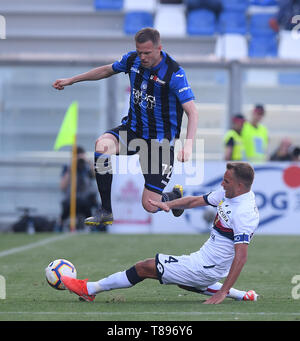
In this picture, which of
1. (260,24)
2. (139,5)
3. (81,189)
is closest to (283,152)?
(81,189)

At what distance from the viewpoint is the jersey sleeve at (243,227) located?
246 inches

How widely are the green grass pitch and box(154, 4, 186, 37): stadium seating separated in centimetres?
842

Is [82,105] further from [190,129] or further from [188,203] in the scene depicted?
[188,203]

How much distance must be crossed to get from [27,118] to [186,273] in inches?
416

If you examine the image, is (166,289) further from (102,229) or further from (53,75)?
(53,75)

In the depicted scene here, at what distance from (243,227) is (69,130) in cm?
916

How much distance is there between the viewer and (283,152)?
15.5m

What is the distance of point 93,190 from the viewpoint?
15.6 metres

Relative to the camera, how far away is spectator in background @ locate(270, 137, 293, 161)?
15500mm

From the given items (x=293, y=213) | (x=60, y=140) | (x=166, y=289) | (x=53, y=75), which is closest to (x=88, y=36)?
(x=53, y=75)

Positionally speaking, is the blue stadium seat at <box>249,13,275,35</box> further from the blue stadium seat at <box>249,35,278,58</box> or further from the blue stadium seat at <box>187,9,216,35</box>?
the blue stadium seat at <box>187,9,216,35</box>

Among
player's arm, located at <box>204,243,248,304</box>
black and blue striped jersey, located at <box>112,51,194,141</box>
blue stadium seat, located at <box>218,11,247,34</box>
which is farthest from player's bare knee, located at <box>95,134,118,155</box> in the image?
blue stadium seat, located at <box>218,11,247,34</box>

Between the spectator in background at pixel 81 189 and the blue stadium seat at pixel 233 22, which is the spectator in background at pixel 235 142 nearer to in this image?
the spectator in background at pixel 81 189

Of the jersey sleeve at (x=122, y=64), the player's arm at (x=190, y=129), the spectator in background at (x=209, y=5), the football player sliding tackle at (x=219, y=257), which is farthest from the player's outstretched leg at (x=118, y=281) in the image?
the spectator in background at (x=209, y=5)
